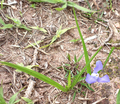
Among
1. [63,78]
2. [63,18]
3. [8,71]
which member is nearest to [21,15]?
[63,18]

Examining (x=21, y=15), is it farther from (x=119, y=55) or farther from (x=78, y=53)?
(x=119, y=55)

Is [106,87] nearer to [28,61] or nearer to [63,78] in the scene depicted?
[63,78]

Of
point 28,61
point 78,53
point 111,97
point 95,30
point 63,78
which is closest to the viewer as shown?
point 111,97

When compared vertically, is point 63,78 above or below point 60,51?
below

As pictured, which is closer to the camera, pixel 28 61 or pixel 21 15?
pixel 28 61

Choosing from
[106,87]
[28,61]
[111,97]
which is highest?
[28,61]

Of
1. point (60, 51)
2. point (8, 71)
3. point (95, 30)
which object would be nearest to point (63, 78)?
point (60, 51)

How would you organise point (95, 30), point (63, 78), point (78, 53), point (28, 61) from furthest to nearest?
1. point (95, 30)
2. point (78, 53)
3. point (28, 61)
4. point (63, 78)
